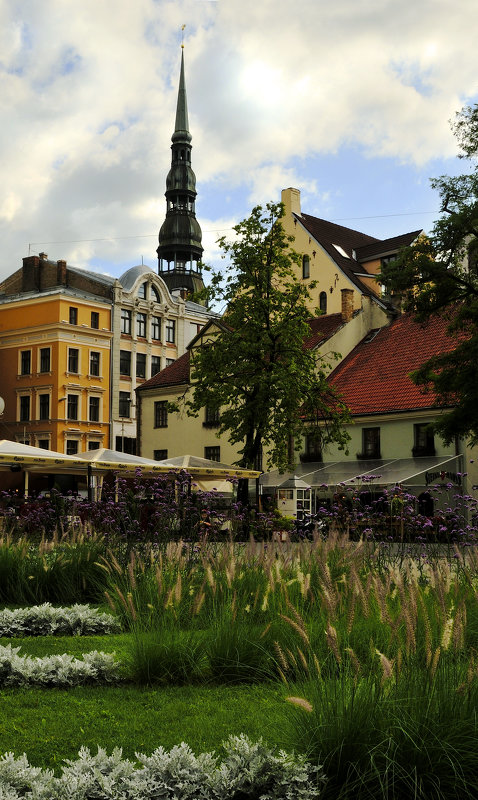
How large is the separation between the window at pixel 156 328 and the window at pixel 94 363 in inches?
266

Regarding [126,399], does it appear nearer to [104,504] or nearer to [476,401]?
[476,401]

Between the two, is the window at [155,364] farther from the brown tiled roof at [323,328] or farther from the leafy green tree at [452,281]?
the leafy green tree at [452,281]

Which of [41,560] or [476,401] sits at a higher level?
[476,401]

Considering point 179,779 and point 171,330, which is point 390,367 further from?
point 179,779

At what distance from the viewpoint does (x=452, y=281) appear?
90.1 ft

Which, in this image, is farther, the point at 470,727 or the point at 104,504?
the point at 104,504

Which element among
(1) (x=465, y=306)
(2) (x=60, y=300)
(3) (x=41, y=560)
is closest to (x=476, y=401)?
(1) (x=465, y=306)

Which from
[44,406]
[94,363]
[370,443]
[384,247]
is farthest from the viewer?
[94,363]

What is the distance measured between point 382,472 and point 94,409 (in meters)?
34.6

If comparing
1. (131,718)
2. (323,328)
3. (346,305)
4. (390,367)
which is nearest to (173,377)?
(323,328)

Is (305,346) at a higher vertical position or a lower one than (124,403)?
higher

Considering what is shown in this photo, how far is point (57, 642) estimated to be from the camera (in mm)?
8938

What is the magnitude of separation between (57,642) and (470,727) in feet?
18.2

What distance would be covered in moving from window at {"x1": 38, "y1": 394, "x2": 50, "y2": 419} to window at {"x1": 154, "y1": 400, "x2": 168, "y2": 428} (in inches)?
583
